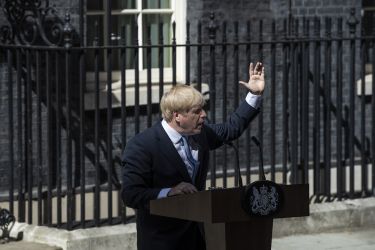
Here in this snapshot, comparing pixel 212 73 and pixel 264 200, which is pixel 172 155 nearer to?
pixel 264 200

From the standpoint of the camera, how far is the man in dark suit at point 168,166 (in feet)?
20.7

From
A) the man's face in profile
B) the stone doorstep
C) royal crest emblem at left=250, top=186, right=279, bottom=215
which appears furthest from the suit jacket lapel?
the stone doorstep

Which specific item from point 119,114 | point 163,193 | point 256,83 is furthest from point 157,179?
point 119,114

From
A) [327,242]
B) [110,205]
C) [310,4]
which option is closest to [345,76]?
[310,4]

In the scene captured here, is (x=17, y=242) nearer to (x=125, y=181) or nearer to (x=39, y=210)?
(x=39, y=210)

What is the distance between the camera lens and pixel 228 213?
19.2ft

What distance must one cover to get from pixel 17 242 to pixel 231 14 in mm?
3257

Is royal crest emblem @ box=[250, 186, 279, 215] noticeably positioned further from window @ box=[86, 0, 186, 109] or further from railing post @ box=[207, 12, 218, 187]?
window @ box=[86, 0, 186, 109]

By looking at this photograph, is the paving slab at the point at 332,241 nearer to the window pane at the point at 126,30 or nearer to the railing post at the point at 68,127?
the railing post at the point at 68,127

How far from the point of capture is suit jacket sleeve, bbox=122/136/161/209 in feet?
20.6

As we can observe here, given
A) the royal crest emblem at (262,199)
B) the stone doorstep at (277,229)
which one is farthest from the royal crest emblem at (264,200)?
the stone doorstep at (277,229)

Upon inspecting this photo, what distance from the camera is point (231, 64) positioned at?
453 inches

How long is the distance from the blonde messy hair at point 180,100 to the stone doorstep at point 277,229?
10.3 feet

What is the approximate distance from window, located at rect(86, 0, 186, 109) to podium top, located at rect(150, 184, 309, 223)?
4.48m
